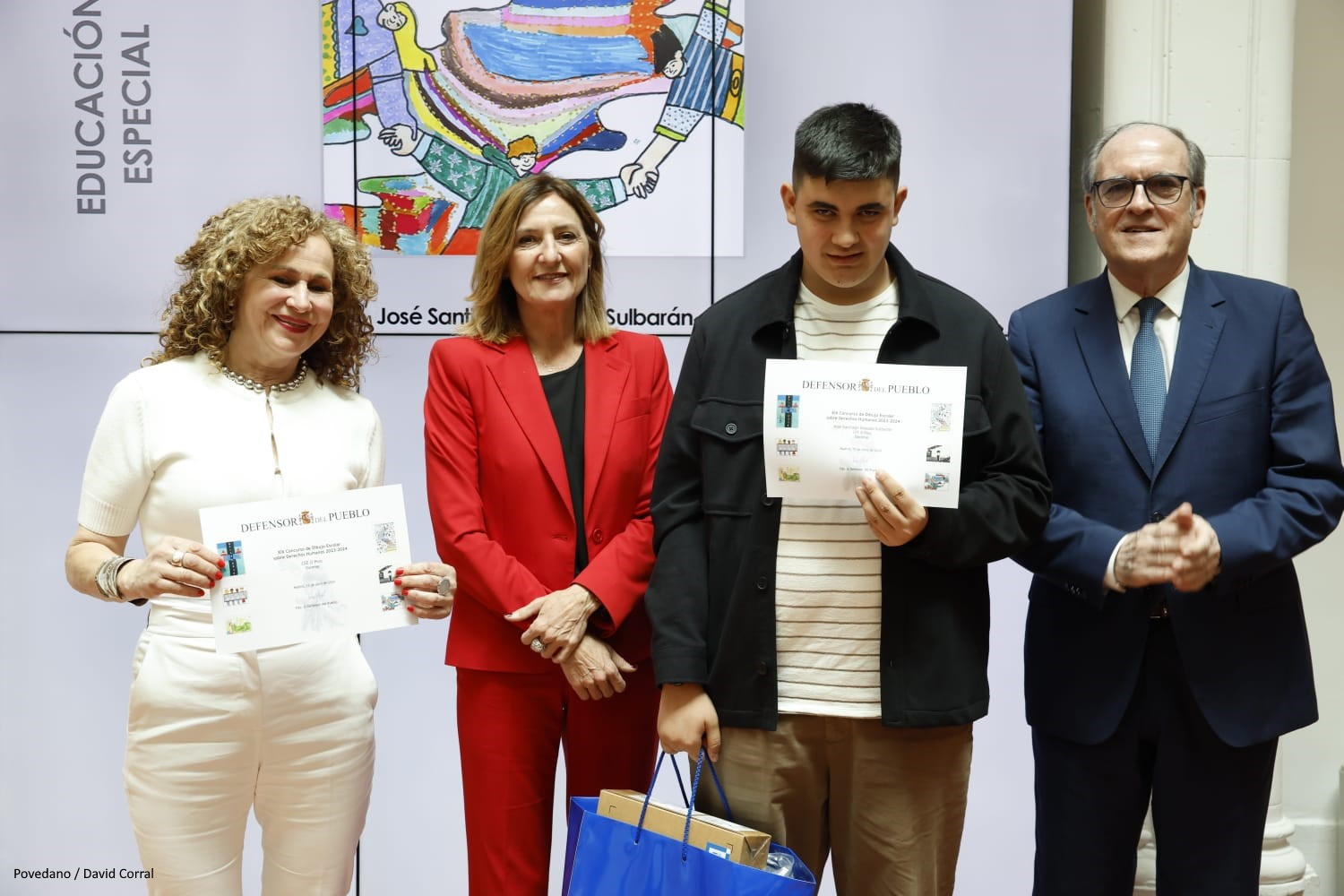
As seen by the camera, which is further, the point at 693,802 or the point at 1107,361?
the point at 1107,361

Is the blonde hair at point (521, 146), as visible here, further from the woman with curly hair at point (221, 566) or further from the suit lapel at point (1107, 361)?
the suit lapel at point (1107, 361)

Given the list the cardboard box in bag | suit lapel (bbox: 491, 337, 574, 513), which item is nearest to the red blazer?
suit lapel (bbox: 491, 337, 574, 513)

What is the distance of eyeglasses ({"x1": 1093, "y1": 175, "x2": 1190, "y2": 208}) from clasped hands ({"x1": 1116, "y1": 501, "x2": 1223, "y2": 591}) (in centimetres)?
70

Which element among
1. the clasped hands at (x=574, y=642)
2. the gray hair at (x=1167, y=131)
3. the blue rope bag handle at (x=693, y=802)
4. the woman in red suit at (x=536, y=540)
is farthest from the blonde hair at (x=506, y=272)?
the gray hair at (x=1167, y=131)

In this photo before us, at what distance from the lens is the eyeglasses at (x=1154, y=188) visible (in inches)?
98.5

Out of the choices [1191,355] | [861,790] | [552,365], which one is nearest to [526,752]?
[861,790]

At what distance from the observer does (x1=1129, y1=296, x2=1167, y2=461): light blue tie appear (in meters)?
2.48

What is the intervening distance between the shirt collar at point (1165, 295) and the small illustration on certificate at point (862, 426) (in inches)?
25.6

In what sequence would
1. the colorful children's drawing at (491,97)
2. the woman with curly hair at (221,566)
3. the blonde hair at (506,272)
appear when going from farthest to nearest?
the colorful children's drawing at (491,97)
the blonde hair at (506,272)
the woman with curly hair at (221,566)

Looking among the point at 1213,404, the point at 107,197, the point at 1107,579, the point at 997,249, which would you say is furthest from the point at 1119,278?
the point at 107,197

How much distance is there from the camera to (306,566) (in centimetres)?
233

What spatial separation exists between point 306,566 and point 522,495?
528mm

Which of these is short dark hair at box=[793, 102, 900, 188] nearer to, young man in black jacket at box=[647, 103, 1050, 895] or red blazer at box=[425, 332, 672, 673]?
young man in black jacket at box=[647, 103, 1050, 895]

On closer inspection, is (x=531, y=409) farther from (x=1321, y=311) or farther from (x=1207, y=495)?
(x=1321, y=311)
